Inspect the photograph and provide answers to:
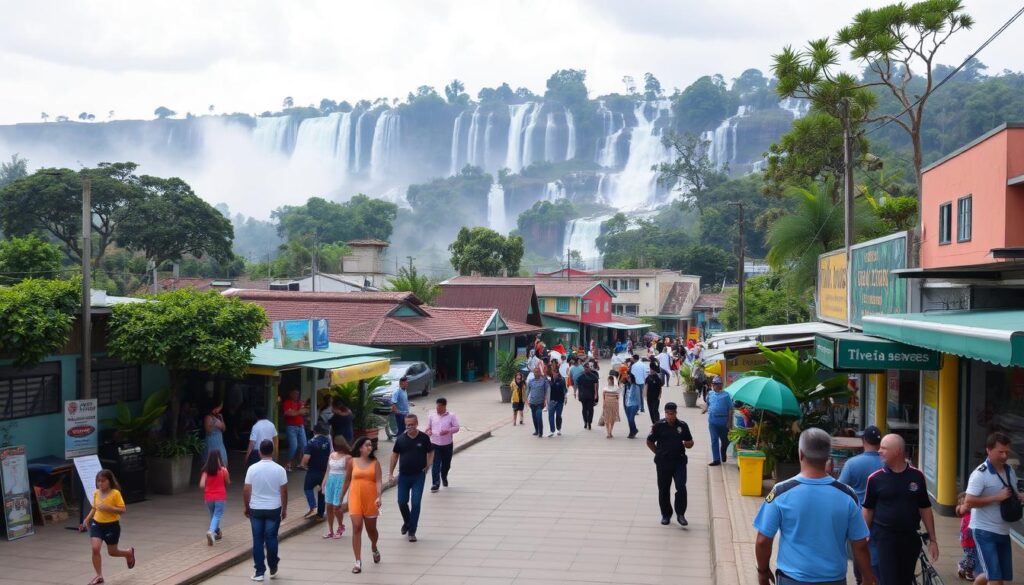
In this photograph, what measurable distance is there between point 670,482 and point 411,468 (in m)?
3.16

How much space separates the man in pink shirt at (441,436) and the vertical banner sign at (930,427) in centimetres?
604

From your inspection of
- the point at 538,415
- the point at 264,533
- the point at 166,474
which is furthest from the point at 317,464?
the point at 538,415

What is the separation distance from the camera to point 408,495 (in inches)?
437

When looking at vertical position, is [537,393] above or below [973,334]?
below

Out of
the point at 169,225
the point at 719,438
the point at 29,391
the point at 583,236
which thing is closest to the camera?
the point at 29,391

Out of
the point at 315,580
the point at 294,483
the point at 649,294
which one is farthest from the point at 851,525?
the point at 649,294

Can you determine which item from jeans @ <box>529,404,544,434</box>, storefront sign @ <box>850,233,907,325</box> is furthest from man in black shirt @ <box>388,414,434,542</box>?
jeans @ <box>529,404,544,434</box>

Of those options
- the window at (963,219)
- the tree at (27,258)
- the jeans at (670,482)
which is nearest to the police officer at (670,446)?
the jeans at (670,482)

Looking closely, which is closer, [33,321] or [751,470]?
[33,321]

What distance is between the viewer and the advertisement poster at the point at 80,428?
38.8 ft

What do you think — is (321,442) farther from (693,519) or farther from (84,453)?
(693,519)

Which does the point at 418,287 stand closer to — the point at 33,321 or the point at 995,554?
the point at 33,321

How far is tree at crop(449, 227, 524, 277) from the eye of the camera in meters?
77.4

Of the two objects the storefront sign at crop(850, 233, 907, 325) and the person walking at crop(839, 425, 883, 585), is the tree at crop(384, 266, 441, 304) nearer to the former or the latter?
the storefront sign at crop(850, 233, 907, 325)
